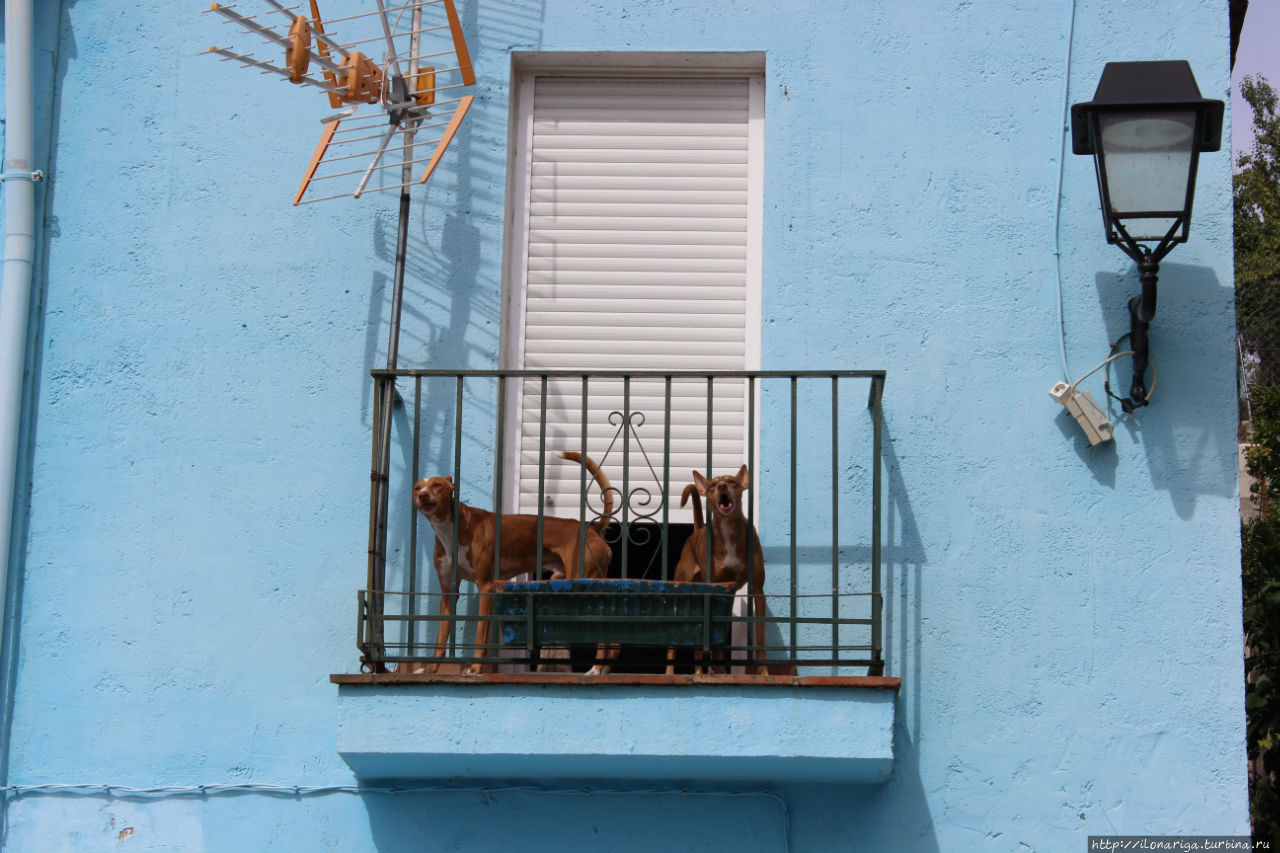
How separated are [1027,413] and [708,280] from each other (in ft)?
4.54

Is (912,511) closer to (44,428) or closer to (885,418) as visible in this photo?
(885,418)

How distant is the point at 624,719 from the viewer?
518cm

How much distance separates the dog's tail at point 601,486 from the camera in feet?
18.7

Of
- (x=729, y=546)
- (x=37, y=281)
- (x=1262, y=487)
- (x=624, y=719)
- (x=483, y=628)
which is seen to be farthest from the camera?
(x=1262, y=487)

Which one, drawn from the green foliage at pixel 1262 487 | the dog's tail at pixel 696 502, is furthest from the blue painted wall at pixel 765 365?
the green foliage at pixel 1262 487

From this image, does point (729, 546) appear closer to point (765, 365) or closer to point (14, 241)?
point (765, 365)

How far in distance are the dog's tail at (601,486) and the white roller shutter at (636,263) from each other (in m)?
0.19

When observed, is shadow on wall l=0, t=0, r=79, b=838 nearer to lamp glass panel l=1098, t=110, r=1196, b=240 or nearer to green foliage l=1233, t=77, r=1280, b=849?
lamp glass panel l=1098, t=110, r=1196, b=240

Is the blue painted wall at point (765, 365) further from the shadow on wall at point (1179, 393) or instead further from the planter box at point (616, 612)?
the planter box at point (616, 612)

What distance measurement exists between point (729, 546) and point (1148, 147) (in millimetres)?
2116

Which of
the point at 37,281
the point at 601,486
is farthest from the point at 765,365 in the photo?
the point at 37,281

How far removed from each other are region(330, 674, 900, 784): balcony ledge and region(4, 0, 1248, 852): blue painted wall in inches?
5.2

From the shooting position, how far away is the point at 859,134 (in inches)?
243

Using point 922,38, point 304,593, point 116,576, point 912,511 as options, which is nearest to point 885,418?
point 912,511
